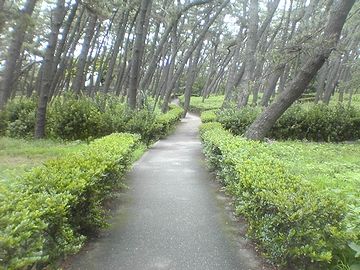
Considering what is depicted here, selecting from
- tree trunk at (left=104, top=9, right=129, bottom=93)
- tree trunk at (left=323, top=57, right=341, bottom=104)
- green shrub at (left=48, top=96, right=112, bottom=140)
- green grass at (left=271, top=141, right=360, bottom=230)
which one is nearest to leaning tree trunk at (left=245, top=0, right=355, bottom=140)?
green grass at (left=271, top=141, right=360, bottom=230)

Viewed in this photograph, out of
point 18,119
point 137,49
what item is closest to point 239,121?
point 137,49

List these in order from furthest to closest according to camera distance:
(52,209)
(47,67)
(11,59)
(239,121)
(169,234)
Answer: (239,121) < (11,59) < (47,67) < (169,234) < (52,209)

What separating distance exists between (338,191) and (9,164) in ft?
22.9

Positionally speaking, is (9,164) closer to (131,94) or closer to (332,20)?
(131,94)

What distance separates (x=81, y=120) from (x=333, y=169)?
28.4 feet

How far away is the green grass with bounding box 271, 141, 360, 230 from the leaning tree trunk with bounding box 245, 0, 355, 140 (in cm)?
112

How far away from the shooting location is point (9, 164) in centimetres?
877

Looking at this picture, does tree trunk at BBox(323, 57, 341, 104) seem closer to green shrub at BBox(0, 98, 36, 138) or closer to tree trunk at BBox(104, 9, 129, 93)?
tree trunk at BBox(104, 9, 129, 93)

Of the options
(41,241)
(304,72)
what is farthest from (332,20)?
(41,241)

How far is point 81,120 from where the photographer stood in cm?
1379

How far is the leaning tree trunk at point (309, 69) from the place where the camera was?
419 inches

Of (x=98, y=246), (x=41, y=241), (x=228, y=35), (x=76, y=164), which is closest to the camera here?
(x=41, y=241)

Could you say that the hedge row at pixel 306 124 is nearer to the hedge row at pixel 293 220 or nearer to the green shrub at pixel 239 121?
the green shrub at pixel 239 121

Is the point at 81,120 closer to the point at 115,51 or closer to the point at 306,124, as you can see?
the point at 306,124
